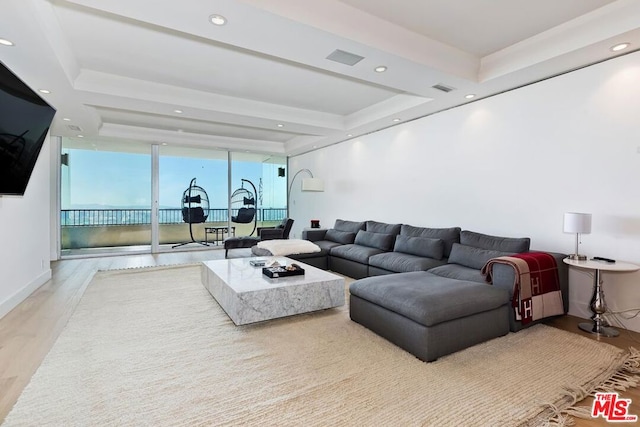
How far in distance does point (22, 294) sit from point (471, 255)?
5.33 m

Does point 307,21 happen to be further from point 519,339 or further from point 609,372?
point 609,372

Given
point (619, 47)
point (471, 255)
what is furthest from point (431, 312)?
point (619, 47)

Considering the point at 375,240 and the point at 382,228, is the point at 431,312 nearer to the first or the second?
the point at 375,240

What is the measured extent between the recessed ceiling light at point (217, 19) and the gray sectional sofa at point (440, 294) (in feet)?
8.22

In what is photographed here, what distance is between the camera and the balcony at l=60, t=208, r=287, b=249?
700 centimetres

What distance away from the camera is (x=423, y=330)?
7.50 feet

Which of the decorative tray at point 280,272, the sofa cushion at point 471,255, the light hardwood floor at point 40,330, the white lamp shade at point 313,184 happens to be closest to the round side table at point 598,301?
the light hardwood floor at point 40,330

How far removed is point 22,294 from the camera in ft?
12.2

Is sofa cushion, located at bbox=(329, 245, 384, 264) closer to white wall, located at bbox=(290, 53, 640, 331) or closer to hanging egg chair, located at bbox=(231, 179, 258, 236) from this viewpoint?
white wall, located at bbox=(290, 53, 640, 331)

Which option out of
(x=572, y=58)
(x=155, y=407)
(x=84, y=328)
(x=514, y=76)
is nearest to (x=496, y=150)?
(x=514, y=76)

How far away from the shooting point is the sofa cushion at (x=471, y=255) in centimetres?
338

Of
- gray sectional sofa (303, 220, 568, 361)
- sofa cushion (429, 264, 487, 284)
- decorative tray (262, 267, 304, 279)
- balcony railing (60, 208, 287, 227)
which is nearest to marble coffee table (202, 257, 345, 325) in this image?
decorative tray (262, 267, 304, 279)

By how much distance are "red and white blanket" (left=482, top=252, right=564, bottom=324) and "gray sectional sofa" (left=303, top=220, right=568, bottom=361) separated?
0.06 meters

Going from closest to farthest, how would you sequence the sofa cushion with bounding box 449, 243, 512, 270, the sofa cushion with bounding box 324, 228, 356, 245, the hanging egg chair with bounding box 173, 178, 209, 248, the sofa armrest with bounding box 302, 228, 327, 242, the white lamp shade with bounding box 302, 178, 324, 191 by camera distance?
the sofa cushion with bounding box 449, 243, 512, 270 < the sofa cushion with bounding box 324, 228, 356, 245 < the sofa armrest with bounding box 302, 228, 327, 242 < the white lamp shade with bounding box 302, 178, 324, 191 < the hanging egg chair with bounding box 173, 178, 209, 248
